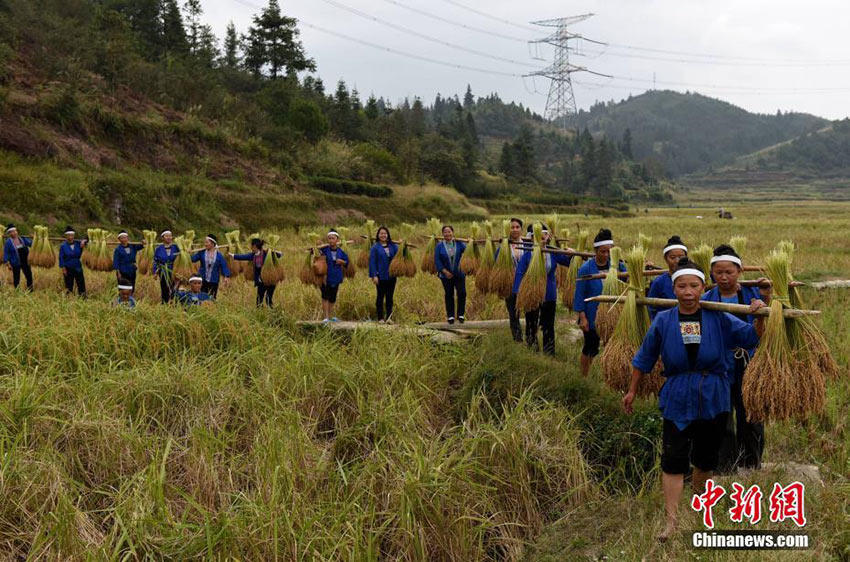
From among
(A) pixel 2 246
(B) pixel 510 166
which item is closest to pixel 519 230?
(A) pixel 2 246

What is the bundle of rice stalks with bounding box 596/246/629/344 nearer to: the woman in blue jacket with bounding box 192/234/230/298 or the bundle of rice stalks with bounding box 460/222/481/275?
the bundle of rice stalks with bounding box 460/222/481/275

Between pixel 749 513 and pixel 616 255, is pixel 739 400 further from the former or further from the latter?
pixel 616 255

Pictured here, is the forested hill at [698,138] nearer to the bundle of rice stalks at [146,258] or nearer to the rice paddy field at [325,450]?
the bundle of rice stalks at [146,258]

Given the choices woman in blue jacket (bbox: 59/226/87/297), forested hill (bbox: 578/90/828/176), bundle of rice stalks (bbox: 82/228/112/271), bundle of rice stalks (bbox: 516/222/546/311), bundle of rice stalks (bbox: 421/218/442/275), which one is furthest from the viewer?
forested hill (bbox: 578/90/828/176)

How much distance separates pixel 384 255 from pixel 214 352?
256cm

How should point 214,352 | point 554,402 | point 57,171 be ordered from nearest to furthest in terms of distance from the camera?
point 554,402 < point 214,352 < point 57,171

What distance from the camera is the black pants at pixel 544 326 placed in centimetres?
602

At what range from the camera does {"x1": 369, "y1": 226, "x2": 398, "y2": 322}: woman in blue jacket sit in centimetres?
756

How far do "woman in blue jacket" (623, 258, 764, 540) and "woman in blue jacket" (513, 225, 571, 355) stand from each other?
272 centimetres

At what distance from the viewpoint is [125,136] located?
21766mm

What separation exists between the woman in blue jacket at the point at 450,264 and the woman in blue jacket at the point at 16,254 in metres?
6.65

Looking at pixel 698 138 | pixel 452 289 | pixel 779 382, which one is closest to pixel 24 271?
pixel 452 289

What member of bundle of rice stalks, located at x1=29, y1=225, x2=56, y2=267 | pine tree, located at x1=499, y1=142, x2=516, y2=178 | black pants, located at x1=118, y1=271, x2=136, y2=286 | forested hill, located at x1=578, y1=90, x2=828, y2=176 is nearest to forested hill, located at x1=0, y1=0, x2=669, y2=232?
bundle of rice stalks, located at x1=29, y1=225, x2=56, y2=267

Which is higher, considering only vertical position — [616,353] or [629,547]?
[616,353]
